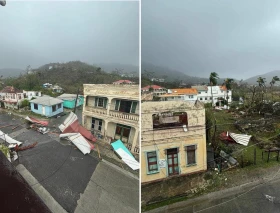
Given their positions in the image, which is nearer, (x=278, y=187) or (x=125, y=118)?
(x=125, y=118)

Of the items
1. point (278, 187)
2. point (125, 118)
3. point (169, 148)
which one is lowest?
point (278, 187)

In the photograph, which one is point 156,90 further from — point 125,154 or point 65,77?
point 65,77

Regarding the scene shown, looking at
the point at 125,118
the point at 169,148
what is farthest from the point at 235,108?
the point at 125,118

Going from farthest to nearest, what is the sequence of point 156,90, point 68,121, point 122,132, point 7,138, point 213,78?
1. point 213,78
2. point 156,90
3. point 122,132
4. point 68,121
5. point 7,138

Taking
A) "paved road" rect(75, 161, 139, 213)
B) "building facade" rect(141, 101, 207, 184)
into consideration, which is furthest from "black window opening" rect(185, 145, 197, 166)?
"paved road" rect(75, 161, 139, 213)

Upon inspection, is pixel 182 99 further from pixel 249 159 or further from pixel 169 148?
pixel 249 159

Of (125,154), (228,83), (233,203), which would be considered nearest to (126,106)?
(125,154)

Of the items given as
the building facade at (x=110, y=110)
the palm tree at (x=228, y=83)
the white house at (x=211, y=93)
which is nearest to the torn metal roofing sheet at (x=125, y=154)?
the building facade at (x=110, y=110)
